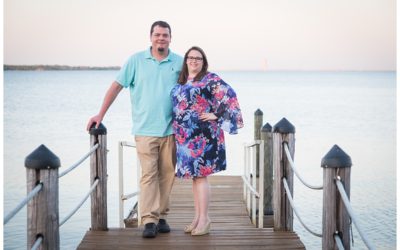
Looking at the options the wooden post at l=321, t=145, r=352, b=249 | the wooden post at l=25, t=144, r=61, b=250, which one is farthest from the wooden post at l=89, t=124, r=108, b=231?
the wooden post at l=321, t=145, r=352, b=249

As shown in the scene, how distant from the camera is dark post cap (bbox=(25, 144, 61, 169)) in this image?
141 inches

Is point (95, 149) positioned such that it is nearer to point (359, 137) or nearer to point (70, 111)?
point (359, 137)

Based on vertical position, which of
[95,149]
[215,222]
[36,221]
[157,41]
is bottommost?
[215,222]

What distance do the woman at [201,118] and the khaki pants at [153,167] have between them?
127mm

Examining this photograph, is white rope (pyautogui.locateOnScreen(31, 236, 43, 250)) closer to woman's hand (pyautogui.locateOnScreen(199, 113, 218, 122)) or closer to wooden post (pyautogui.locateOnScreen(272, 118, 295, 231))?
woman's hand (pyautogui.locateOnScreen(199, 113, 218, 122))

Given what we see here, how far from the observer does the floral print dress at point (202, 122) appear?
4.66 metres

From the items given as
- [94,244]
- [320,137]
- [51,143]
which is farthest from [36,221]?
[320,137]

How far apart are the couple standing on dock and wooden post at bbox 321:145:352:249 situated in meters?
1.20

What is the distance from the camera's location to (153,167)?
4859 millimetres

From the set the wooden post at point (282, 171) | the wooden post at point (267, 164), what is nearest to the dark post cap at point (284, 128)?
the wooden post at point (282, 171)

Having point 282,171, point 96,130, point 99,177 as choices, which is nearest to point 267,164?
point 282,171

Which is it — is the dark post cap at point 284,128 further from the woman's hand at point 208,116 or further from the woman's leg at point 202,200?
the woman's leg at point 202,200

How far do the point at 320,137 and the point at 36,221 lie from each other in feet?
74.9

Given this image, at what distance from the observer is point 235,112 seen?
468 cm
